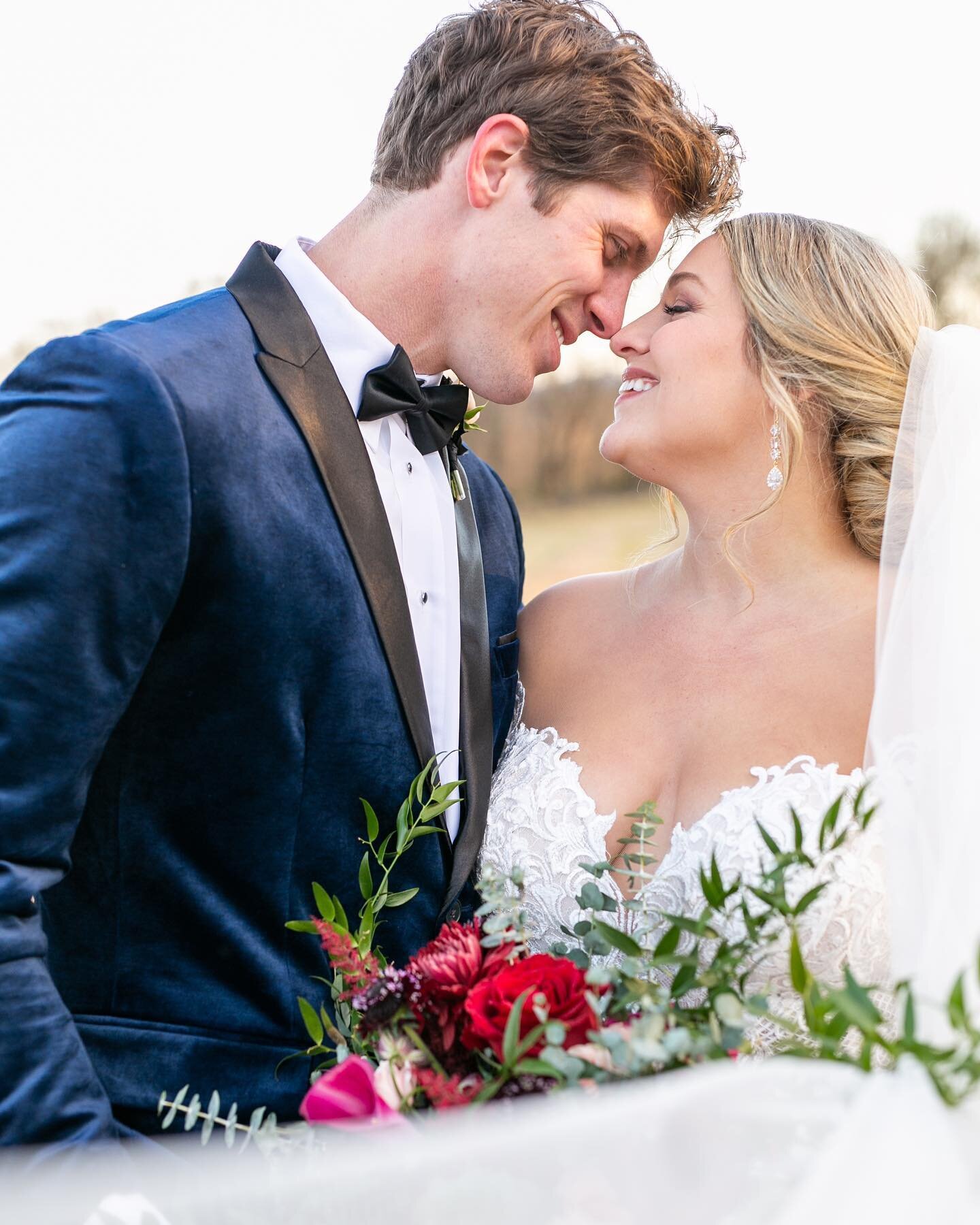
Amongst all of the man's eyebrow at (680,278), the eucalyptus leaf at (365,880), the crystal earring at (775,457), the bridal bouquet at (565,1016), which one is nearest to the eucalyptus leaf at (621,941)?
the bridal bouquet at (565,1016)

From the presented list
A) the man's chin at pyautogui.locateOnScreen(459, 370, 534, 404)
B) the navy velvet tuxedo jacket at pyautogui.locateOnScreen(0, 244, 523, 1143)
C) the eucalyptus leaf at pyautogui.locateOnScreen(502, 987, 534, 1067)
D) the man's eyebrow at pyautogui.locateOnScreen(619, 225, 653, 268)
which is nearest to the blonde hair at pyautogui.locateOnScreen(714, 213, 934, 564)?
the man's eyebrow at pyautogui.locateOnScreen(619, 225, 653, 268)

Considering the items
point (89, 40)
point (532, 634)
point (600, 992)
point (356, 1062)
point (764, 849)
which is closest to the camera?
point (356, 1062)

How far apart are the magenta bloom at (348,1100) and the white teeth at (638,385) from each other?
1.83 m

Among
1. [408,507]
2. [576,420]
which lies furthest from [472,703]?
[576,420]

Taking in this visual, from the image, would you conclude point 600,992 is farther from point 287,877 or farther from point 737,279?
point 737,279

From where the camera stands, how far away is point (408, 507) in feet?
8.04

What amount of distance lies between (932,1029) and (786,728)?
124cm

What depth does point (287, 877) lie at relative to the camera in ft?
6.82

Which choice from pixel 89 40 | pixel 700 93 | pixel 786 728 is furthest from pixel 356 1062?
pixel 89 40

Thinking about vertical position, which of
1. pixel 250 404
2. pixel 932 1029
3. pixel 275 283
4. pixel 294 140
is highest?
pixel 294 140

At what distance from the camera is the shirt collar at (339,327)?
2.37 metres

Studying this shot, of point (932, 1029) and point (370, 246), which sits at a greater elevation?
point (370, 246)

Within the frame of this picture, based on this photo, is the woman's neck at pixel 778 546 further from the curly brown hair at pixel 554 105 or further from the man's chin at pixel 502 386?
the curly brown hair at pixel 554 105

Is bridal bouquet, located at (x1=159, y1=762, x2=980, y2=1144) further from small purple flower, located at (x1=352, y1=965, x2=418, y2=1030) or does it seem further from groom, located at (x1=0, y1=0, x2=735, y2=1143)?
groom, located at (x1=0, y1=0, x2=735, y2=1143)
